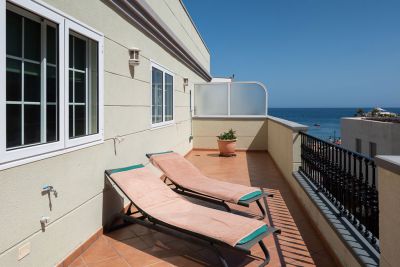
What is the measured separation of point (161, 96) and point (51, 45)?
144 inches

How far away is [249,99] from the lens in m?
10.5

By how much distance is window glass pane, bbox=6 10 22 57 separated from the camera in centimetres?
219

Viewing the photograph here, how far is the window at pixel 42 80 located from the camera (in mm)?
2197

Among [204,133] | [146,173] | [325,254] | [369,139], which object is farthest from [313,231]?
[369,139]

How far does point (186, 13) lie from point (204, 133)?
13.0ft

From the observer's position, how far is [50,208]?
2588mm

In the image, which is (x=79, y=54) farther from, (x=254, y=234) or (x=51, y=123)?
(x=254, y=234)

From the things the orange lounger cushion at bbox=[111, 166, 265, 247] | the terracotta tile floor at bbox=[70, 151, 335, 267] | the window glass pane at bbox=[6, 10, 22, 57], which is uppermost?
the window glass pane at bbox=[6, 10, 22, 57]

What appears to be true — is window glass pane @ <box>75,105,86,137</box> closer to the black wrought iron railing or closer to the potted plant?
the black wrought iron railing

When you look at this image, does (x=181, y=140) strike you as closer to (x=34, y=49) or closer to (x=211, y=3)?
(x=34, y=49)

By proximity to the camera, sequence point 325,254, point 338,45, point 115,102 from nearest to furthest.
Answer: point 325,254 < point 115,102 < point 338,45

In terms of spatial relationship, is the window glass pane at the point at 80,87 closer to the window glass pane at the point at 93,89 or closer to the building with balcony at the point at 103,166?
the building with balcony at the point at 103,166

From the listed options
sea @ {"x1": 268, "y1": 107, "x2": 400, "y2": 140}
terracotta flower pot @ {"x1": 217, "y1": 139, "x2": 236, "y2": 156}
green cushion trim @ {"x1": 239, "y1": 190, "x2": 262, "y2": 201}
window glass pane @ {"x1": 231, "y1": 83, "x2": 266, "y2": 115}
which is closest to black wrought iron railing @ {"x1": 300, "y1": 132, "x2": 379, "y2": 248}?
green cushion trim @ {"x1": 239, "y1": 190, "x2": 262, "y2": 201}

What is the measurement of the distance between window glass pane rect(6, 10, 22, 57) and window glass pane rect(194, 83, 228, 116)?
8616 millimetres
